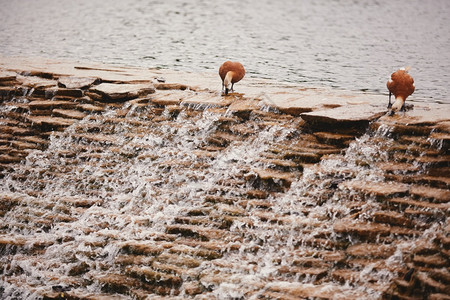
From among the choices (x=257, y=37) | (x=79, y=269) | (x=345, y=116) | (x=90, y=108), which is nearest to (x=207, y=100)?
(x=90, y=108)

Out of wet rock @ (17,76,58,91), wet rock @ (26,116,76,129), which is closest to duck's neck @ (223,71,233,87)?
wet rock @ (26,116,76,129)

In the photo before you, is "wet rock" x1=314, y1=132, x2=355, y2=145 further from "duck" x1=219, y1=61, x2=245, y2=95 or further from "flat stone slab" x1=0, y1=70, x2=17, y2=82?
"flat stone slab" x1=0, y1=70, x2=17, y2=82

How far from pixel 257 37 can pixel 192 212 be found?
11.3 meters

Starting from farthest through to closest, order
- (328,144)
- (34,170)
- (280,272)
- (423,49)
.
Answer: (423,49) < (34,170) < (328,144) < (280,272)

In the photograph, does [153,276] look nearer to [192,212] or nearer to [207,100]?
[192,212]

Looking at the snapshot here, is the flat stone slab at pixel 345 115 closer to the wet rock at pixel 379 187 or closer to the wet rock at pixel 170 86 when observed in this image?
the wet rock at pixel 379 187

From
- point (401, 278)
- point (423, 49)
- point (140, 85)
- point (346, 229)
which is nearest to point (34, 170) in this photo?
point (140, 85)

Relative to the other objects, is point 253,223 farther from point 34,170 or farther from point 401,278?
point 34,170

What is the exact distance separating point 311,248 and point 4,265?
11.5 ft

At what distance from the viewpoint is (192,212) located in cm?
566

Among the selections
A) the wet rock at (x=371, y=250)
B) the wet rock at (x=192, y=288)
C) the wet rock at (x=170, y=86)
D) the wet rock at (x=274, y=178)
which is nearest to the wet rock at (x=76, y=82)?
the wet rock at (x=170, y=86)

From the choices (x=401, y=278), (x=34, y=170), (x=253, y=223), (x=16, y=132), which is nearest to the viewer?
(x=401, y=278)

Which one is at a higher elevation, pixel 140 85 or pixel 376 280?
pixel 140 85

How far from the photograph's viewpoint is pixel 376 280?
4.54 meters
